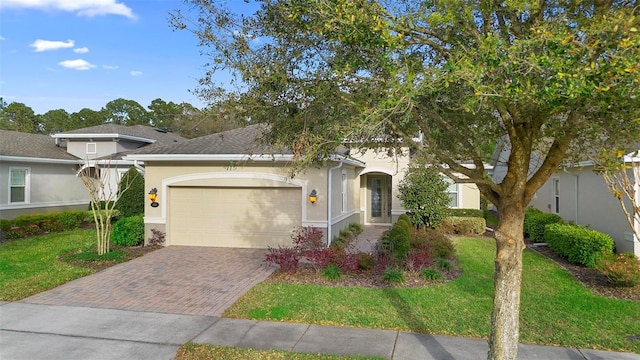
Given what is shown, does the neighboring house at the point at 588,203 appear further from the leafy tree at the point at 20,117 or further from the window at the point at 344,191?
the leafy tree at the point at 20,117

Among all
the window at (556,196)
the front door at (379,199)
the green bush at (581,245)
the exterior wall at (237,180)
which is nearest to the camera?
the green bush at (581,245)

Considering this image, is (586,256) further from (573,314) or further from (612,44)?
(612,44)

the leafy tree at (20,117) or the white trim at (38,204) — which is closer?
the white trim at (38,204)

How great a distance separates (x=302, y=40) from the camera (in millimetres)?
4973

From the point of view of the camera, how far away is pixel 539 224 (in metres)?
15.0

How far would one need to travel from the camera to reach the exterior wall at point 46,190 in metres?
16.9

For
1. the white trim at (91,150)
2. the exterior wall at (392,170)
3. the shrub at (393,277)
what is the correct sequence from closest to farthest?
1. the shrub at (393,277)
2. the exterior wall at (392,170)
3. the white trim at (91,150)

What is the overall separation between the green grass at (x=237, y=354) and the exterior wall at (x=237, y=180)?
289 inches

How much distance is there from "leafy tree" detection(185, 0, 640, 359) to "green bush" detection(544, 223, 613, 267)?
6230 mm

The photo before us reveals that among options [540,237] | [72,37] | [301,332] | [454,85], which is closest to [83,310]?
[301,332]

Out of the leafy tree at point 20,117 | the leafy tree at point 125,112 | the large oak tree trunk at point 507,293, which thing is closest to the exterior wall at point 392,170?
the large oak tree trunk at point 507,293

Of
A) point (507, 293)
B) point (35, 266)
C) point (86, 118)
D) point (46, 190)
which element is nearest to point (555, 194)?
point (507, 293)

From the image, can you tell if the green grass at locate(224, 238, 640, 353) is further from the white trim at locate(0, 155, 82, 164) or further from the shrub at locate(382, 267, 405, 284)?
the white trim at locate(0, 155, 82, 164)

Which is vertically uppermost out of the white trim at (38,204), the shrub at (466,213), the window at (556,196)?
the window at (556,196)
